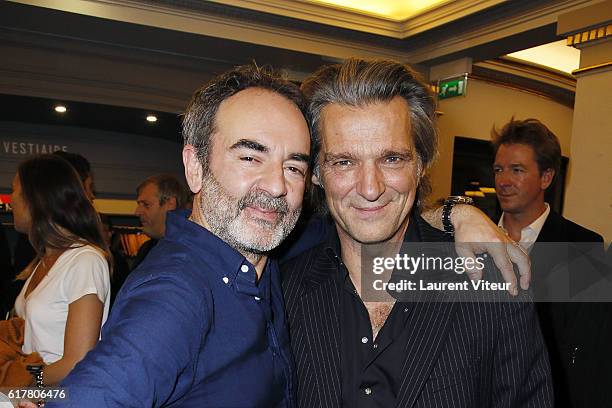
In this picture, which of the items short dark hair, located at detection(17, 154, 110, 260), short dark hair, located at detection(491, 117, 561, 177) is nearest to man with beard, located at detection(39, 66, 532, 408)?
short dark hair, located at detection(17, 154, 110, 260)

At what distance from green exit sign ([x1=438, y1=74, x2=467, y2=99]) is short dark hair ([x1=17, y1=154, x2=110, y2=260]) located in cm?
445

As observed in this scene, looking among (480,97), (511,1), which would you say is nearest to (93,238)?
(511,1)

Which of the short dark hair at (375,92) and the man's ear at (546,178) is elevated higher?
the short dark hair at (375,92)

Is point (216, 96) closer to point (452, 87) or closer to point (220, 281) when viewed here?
point (220, 281)

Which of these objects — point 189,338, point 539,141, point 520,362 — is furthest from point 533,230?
point 189,338

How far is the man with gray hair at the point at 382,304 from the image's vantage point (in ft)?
3.84

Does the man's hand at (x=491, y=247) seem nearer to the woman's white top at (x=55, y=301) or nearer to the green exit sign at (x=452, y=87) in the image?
the woman's white top at (x=55, y=301)

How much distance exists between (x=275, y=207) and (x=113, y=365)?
51 centimetres

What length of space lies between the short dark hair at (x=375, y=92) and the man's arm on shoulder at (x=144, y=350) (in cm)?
73

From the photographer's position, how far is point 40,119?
304 inches

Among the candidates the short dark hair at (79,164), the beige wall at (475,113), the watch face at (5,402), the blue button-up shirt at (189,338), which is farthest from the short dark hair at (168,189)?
the beige wall at (475,113)

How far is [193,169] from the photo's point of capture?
1198 mm

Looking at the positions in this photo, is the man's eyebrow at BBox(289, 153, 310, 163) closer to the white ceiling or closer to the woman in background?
the woman in background

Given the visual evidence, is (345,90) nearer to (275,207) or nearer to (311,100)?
(311,100)
